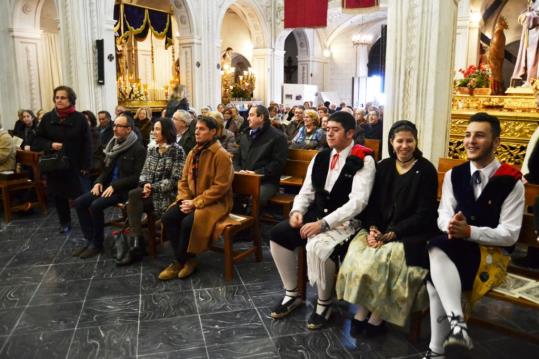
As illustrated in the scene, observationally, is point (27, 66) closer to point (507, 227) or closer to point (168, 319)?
point (168, 319)

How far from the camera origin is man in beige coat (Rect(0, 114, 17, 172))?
17.6 ft

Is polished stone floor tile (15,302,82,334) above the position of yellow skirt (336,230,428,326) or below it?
below

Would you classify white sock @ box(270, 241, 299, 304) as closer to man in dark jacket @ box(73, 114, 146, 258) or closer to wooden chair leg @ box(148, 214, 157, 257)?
wooden chair leg @ box(148, 214, 157, 257)

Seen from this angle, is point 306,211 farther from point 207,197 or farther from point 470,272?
point 470,272

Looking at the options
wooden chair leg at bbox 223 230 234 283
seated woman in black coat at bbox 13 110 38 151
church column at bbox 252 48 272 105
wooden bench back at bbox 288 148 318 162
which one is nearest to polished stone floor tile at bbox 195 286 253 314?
wooden chair leg at bbox 223 230 234 283

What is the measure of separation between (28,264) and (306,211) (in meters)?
2.66

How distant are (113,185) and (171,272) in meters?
1.06

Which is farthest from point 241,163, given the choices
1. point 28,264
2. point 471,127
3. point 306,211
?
point 471,127

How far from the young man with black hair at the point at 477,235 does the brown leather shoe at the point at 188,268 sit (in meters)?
2.02

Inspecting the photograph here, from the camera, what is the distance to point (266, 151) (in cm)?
460

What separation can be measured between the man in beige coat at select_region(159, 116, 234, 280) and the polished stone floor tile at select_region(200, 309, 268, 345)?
70 cm

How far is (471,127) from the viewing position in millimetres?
2400

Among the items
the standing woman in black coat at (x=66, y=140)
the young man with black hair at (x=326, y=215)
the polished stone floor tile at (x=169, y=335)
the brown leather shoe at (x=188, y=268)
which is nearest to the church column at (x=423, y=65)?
the young man with black hair at (x=326, y=215)

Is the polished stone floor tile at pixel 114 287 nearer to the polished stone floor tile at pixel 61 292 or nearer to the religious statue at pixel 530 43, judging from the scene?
the polished stone floor tile at pixel 61 292
